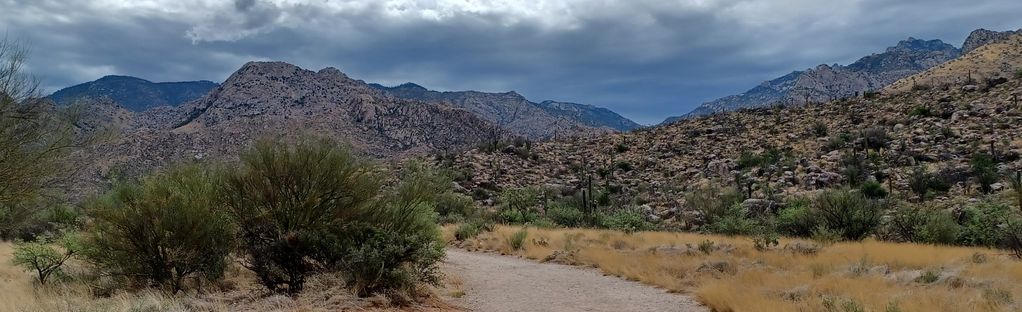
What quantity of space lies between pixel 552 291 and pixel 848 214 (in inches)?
644

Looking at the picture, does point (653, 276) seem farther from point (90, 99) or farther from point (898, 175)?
point (898, 175)

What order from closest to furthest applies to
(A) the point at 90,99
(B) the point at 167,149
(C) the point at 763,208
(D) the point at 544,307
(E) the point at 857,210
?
(D) the point at 544,307, (A) the point at 90,99, (E) the point at 857,210, (C) the point at 763,208, (B) the point at 167,149

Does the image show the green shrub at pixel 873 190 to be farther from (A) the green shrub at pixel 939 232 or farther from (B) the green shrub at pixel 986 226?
(A) the green shrub at pixel 939 232


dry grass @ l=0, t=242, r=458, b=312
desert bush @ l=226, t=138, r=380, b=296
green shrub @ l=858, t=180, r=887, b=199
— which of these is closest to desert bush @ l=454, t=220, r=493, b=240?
dry grass @ l=0, t=242, r=458, b=312

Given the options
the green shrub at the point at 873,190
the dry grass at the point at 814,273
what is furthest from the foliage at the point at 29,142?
the green shrub at the point at 873,190

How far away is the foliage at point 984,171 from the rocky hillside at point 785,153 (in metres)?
0.48

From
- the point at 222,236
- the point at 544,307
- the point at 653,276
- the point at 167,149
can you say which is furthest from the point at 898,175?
the point at 167,149

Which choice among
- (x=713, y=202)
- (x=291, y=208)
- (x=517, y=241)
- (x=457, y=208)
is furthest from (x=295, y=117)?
(x=291, y=208)

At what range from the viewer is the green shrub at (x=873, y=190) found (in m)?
34.4

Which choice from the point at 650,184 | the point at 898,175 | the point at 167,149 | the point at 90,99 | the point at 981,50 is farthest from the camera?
the point at 167,149

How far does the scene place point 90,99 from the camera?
49.3 feet

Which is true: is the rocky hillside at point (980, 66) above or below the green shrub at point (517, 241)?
above

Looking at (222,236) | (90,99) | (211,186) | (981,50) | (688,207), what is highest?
(981,50)

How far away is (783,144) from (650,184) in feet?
42.6
